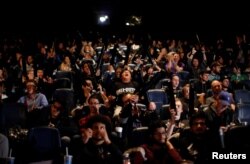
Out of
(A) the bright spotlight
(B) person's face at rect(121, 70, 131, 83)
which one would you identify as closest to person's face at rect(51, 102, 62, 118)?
(B) person's face at rect(121, 70, 131, 83)

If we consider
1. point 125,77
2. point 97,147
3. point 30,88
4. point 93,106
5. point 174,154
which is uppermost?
point 125,77

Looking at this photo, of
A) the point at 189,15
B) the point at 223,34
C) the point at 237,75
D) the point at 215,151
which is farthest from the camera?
the point at 189,15

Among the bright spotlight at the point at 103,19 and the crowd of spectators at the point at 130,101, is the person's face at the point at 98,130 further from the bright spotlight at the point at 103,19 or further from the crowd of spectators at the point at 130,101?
the bright spotlight at the point at 103,19

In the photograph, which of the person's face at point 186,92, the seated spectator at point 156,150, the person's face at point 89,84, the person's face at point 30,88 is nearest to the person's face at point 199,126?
the seated spectator at point 156,150

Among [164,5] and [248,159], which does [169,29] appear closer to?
[164,5]

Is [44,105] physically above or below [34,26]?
below

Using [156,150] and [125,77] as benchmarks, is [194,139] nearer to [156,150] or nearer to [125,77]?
[156,150]

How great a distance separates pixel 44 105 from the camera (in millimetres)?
8898

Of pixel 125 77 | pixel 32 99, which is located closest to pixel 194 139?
pixel 125 77

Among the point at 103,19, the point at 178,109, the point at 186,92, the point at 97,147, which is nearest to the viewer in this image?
the point at 97,147

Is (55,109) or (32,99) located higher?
(32,99)

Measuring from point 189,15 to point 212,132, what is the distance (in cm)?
1780

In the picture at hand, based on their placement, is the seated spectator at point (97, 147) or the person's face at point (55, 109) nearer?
the seated spectator at point (97, 147)

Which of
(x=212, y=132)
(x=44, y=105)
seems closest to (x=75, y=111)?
(x=44, y=105)
